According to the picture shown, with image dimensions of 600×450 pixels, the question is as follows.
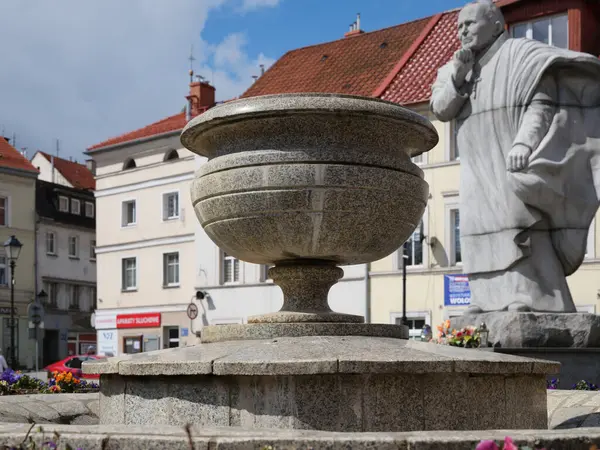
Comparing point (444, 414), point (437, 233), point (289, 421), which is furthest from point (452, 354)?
point (437, 233)

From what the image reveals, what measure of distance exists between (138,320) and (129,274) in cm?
271

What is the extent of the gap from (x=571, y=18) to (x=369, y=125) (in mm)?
23370

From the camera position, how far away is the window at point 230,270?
133 ft

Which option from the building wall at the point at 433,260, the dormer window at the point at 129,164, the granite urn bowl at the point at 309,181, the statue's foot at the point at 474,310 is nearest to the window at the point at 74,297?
the dormer window at the point at 129,164

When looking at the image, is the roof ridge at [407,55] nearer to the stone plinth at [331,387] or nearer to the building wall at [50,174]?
the stone plinth at [331,387]

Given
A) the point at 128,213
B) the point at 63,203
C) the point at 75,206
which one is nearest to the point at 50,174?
the point at 75,206

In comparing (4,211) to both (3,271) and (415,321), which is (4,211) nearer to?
(3,271)

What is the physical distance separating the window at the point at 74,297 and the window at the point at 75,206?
14.5 ft

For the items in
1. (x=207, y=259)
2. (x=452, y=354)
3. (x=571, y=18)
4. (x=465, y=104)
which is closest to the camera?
(x=452, y=354)

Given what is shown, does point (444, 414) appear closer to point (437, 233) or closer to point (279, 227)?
point (279, 227)

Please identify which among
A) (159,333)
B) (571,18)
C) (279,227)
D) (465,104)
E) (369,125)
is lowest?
(159,333)

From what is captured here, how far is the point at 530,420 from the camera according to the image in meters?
5.89

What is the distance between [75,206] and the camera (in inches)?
2352

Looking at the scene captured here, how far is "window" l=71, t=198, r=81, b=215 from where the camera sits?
59.5 m
